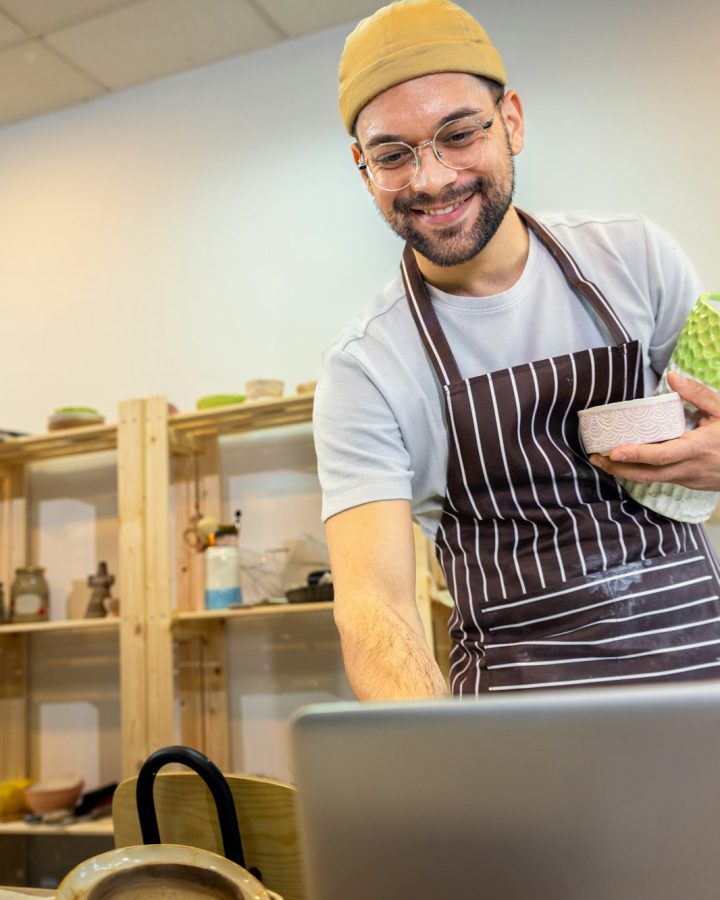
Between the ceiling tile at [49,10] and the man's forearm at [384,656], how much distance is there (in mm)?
2768

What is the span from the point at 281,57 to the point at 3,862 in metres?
3.10

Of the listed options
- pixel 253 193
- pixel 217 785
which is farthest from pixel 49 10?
pixel 217 785

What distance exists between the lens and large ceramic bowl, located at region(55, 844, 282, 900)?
66cm

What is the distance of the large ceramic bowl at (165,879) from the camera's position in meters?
0.66

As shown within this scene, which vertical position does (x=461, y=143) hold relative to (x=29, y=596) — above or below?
above

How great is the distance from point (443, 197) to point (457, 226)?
1.7 inches

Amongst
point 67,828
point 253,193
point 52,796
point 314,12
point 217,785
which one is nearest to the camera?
point 217,785

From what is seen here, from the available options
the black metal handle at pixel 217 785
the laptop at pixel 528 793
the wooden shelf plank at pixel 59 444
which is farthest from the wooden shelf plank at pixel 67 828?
the laptop at pixel 528 793

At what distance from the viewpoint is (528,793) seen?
374mm

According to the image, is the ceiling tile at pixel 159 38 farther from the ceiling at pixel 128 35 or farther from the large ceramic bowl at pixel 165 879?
the large ceramic bowl at pixel 165 879

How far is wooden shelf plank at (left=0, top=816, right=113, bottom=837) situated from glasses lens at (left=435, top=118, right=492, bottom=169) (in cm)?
227

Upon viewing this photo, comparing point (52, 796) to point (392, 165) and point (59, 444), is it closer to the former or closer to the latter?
point (59, 444)

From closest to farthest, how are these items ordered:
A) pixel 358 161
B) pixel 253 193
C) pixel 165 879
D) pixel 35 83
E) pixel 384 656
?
pixel 165 879 < pixel 384 656 < pixel 358 161 < pixel 253 193 < pixel 35 83

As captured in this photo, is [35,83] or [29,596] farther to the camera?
[35,83]
